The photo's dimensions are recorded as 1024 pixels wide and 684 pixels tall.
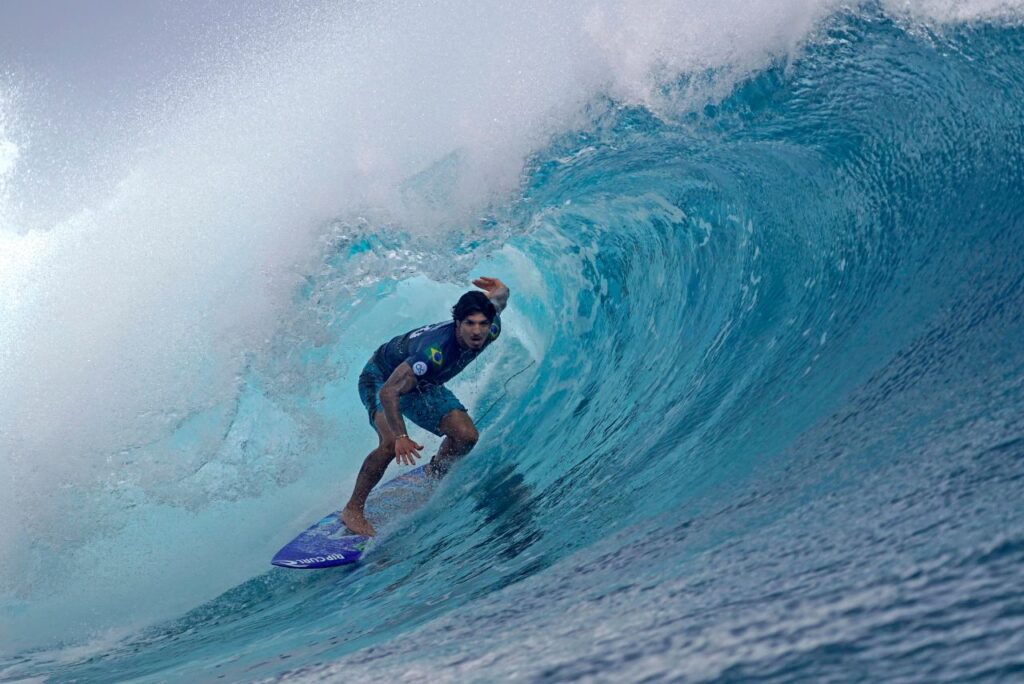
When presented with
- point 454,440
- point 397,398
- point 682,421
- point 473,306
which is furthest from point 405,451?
point 682,421

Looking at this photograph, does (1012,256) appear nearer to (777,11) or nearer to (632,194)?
(777,11)

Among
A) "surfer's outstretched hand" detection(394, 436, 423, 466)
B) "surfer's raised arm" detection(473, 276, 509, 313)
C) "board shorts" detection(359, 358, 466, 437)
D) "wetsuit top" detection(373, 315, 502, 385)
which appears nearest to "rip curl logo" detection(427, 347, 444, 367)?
"wetsuit top" detection(373, 315, 502, 385)

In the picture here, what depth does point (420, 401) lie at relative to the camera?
5.57m

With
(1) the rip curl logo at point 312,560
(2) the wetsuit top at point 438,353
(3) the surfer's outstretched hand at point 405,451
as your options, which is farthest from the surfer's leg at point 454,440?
(3) the surfer's outstretched hand at point 405,451

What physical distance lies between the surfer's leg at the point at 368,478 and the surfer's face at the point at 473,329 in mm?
611

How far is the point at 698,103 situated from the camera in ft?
20.9

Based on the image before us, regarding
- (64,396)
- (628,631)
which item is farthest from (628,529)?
(64,396)

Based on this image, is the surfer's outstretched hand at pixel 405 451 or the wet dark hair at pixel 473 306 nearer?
the surfer's outstretched hand at pixel 405 451

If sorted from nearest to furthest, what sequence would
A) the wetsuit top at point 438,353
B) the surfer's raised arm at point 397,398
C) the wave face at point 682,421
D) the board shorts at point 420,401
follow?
the wave face at point 682,421 → the surfer's raised arm at point 397,398 → the wetsuit top at point 438,353 → the board shorts at point 420,401

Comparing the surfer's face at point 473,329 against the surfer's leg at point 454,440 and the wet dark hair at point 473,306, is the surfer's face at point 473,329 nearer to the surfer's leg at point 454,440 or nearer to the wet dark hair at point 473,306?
the wet dark hair at point 473,306

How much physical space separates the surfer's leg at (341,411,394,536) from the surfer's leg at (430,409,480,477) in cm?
41

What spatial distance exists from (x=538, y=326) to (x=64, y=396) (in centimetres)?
350

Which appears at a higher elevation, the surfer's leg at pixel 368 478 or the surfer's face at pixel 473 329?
the surfer's face at pixel 473 329

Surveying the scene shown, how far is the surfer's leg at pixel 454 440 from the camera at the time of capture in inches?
221
